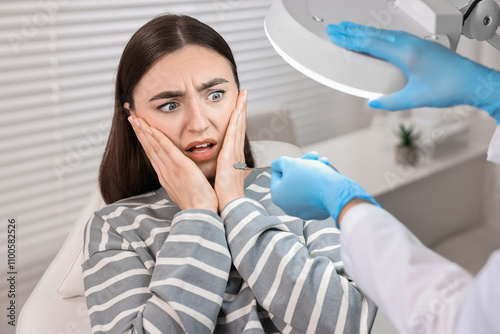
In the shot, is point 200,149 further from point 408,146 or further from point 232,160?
point 408,146

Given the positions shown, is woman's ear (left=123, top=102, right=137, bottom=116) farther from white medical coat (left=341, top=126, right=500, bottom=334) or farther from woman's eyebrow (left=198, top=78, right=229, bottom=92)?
white medical coat (left=341, top=126, right=500, bottom=334)

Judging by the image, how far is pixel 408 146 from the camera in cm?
260

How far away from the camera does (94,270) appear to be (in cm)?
109

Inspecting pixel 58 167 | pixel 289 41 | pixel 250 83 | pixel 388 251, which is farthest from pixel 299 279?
pixel 250 83

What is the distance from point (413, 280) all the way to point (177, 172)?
0.63m

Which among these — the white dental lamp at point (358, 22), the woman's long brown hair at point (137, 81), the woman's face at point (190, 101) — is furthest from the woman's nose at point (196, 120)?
the white dental lamp at point (358, 22)

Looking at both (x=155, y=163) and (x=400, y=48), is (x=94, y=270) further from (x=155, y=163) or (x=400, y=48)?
(x=400, y=48)

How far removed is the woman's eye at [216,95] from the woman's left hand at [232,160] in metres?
0.05

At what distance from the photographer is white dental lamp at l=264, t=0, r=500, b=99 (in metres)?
0.74

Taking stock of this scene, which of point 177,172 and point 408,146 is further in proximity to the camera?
point 408,146

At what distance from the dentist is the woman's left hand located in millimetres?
165

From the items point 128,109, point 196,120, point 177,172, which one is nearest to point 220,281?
point 177,172

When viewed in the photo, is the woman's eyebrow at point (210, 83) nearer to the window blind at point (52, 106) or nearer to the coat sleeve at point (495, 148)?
the coat sleeve at point (495, 148)

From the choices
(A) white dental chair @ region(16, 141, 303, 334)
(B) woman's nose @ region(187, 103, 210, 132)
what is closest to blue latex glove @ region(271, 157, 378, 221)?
(B) woman's nose @ region(187, 103, 210, 132)
